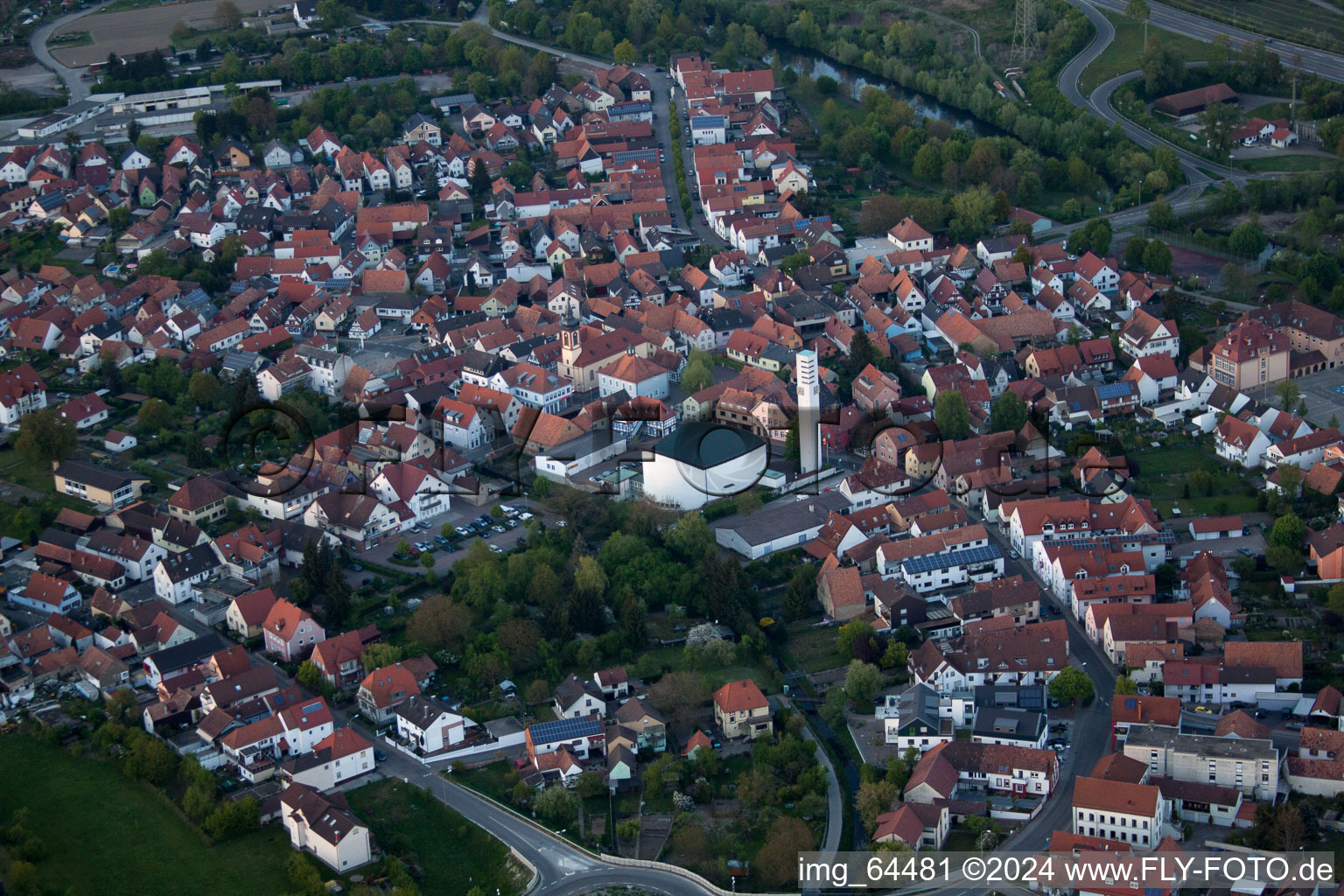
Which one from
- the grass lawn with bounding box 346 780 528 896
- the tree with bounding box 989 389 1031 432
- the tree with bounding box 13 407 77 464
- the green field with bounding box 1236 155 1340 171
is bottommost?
the green field with bounding box 1236 155 1340 171

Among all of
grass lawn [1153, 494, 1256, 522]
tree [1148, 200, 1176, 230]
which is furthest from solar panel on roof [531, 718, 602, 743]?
tree [1148, 200, 1176, 230]

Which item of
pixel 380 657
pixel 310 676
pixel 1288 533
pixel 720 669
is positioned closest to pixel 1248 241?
pixel 1288 533

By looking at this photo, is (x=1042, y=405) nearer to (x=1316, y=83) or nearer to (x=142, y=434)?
(x=142, y=434)

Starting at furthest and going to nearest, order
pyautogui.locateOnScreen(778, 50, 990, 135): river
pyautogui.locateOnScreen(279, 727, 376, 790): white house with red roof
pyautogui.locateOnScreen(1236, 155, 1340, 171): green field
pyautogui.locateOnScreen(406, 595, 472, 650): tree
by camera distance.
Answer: pyautogui.locateOnScreen(778, 50, 990, 135): river → pyautogui.locateOnScreen(1236, 155, 1340, 171): green field → pyautogui.locateOnScreen(406, 595, 472, 650): tree → pyautogui.locateOnScreen(279, 727, 376, 790): white house with red roof

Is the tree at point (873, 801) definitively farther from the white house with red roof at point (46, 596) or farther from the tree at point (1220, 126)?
the tree at point (1220, 126)

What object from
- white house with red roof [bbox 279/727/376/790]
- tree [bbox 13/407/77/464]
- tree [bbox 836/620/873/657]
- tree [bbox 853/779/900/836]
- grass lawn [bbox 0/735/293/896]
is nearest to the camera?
grass lawn [bbox 0/735/293/896]

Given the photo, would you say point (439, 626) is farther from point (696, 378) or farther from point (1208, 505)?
point (1208, 505)

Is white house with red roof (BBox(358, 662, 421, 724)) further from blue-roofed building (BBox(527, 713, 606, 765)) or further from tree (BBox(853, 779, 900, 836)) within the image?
tree (BBox(853, 779, 900, 836))
